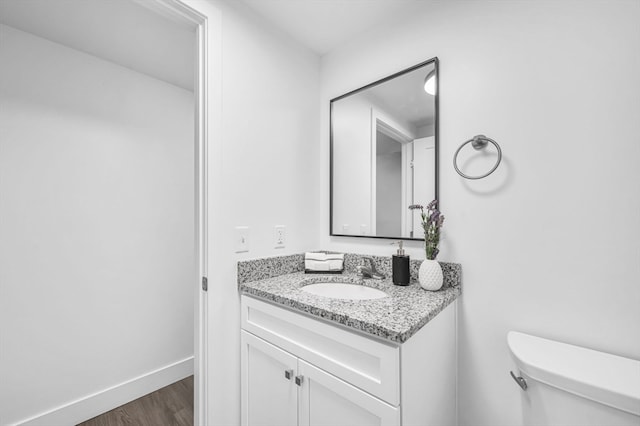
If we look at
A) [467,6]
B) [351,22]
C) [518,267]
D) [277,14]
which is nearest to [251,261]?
[518,267]

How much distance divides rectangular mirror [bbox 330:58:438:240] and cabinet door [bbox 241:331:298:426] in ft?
2.55

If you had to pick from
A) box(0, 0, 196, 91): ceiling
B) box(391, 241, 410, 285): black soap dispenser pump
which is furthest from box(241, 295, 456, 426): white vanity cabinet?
box(0, 0, 196, 91): ceiling

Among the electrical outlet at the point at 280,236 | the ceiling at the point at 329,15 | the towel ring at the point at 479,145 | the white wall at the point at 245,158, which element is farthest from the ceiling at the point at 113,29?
the towel ring at the point at 479,145

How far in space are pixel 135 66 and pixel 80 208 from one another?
1.00 meters

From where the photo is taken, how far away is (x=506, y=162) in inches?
41.6

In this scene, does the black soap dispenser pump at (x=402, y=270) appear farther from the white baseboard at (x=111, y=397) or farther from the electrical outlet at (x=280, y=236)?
the white baseboard at (x=111, y=397)

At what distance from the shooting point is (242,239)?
1.28m

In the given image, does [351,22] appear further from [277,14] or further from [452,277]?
[452,277]

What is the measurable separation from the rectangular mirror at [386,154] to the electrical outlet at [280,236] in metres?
0.33

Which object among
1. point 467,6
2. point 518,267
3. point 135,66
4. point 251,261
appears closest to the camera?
point 518,267

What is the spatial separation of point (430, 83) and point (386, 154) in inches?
15.3

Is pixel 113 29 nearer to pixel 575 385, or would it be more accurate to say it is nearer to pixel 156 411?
pixel 156 411

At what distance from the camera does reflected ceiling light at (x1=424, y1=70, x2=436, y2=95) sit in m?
1.24

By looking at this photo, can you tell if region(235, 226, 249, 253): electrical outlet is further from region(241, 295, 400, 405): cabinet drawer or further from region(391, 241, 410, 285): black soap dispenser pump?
region(391, 241, 410, 285): black soap dispenser pump
